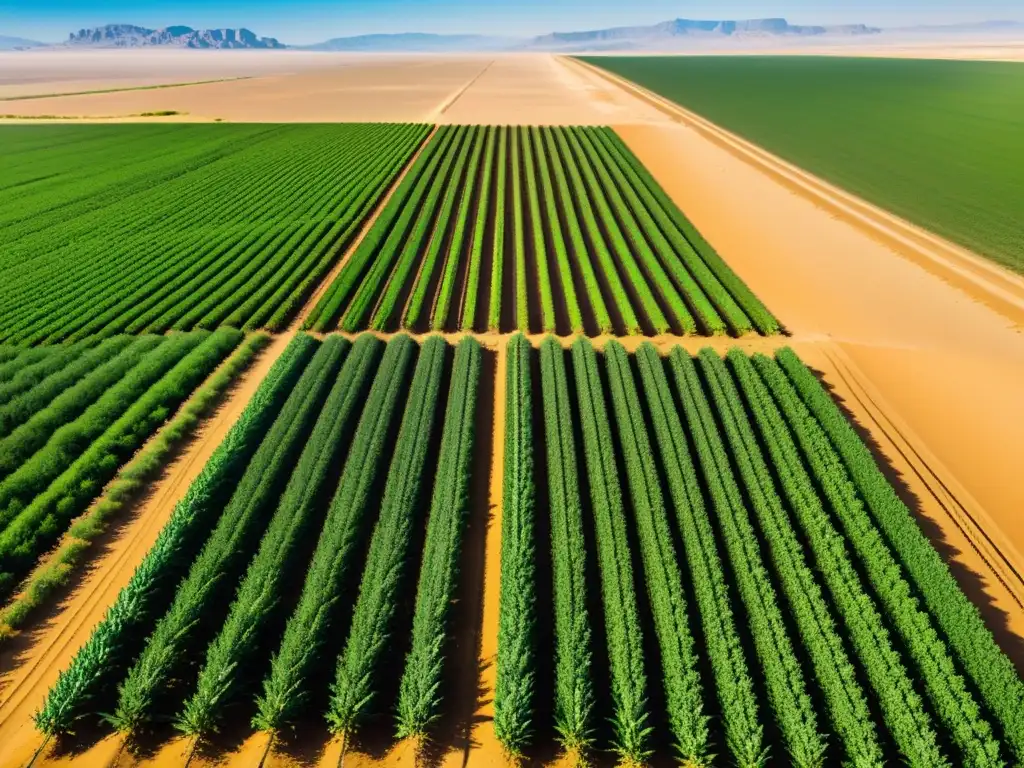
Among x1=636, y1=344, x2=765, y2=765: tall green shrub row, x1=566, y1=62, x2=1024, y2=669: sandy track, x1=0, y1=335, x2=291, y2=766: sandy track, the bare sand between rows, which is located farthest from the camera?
the bare sand between rows

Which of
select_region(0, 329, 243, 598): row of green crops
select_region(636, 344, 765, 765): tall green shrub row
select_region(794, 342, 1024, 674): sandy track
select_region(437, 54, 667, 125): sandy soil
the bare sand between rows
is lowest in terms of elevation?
select_region(794, 342, 1024, 674): sandy track

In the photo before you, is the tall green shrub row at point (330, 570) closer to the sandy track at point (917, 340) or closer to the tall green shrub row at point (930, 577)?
the tall green shrub row at point (930, 577)

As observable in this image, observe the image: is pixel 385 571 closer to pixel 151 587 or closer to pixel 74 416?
pixel 151 587

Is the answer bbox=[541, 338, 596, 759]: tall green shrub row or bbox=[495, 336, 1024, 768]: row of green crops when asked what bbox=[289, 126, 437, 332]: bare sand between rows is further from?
bbox=[541, 338, 596, 759]: tall green shrub row

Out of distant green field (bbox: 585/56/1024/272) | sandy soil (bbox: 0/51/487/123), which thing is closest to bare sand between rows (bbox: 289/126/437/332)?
sandy soil (bbox: 0/51/487/123)

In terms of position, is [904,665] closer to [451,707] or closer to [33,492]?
[451,707]

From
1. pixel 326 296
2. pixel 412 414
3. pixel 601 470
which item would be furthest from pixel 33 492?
pixel 601 470

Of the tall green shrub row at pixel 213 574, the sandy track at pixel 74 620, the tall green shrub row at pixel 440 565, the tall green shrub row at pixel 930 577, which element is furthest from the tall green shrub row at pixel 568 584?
the sandy track at pixel 74 620
